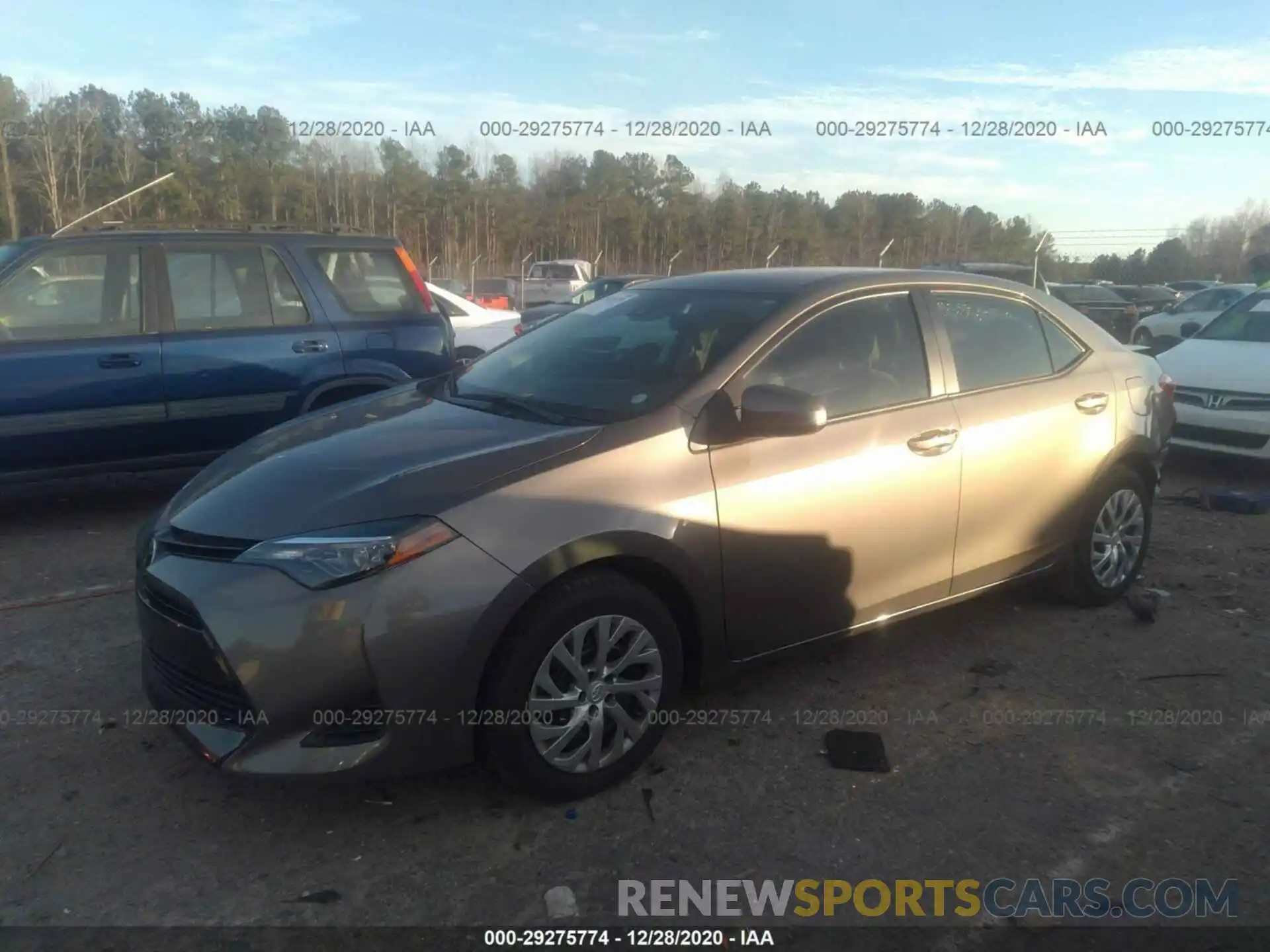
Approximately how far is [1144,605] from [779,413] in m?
2.73

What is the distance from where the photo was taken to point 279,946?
96.9 inches

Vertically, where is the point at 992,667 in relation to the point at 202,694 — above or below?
below

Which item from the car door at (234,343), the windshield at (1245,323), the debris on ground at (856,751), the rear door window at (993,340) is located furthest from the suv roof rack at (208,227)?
the windshield at (1245,323)

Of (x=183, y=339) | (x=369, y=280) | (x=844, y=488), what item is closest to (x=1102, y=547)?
(x=844, y=488)

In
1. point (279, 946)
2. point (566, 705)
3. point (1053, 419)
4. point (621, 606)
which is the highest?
point (1053, 419)

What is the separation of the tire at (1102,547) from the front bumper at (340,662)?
3.17 meters

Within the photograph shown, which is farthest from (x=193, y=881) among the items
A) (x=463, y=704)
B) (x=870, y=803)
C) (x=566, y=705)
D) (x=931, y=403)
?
(x=931, y=403)

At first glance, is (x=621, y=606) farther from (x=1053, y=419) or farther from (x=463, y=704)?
(x=1053, y=419)

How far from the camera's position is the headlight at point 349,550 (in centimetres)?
272

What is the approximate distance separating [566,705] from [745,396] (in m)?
1.23

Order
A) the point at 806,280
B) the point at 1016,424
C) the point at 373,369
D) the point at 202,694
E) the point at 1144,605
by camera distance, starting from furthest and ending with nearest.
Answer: the point at 373,369
the point at 1144,605
the point at 1016,424
the point at 806,280
the point at 202,694

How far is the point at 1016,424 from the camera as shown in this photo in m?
4.24

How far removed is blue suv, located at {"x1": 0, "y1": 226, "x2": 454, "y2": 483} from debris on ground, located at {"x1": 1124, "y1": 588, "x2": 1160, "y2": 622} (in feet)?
15.3

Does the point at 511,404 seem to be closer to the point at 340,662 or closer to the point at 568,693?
the point at 568,693
